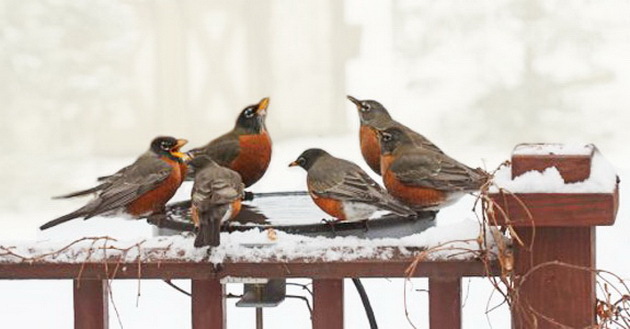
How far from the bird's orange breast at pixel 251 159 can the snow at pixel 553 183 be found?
4.01ft

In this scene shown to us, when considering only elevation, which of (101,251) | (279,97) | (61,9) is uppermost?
(61,9)

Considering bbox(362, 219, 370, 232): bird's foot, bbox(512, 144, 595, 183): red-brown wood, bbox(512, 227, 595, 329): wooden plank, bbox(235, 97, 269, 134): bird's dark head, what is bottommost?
bbox(512, 227, 595, 329): wooden plank

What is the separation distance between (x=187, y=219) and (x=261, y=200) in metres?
0.44

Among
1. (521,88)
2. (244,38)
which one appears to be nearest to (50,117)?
(244,38)

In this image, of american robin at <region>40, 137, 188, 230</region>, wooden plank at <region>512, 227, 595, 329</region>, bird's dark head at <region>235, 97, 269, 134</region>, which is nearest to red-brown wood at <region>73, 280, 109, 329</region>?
american robin at <region>40, 137, 188, 230</region>

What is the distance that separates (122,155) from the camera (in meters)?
9.11

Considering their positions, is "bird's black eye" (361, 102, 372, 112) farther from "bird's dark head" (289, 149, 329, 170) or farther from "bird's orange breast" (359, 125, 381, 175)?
"bird's dark head" (289, 149, 329, 170)

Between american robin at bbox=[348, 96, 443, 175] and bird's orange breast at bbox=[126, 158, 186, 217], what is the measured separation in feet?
2.15

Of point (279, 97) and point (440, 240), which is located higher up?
point (279, 97)

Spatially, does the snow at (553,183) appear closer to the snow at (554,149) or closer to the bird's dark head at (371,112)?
the snow at (554,149)

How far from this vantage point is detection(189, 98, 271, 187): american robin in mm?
3732

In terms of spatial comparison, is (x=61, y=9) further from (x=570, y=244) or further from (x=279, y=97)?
(x=570, y=244)

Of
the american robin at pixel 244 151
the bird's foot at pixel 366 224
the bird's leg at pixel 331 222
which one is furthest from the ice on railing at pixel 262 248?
the american robin at pixel 244 151

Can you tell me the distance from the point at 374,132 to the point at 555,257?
1403mm
